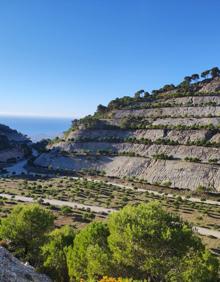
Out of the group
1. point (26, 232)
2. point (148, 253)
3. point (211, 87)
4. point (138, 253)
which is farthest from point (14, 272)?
point (211, 87)

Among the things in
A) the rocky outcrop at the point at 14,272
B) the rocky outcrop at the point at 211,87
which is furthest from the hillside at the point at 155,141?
the rocky outcrop at the point at 14,272

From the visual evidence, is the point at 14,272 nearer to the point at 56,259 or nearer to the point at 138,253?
the point at 56,259

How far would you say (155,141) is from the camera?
126125 millimetres

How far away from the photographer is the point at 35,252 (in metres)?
44.0

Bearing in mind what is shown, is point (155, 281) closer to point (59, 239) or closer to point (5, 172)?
point (59, 239)

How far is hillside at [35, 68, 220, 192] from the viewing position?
354 ft

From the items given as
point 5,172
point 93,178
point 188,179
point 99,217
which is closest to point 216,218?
point 99,217

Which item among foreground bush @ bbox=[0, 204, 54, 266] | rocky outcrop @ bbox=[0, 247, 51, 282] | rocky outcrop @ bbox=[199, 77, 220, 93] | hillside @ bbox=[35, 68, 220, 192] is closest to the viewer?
rocky outcrop @ bbox=[0, 247, 51, 282]

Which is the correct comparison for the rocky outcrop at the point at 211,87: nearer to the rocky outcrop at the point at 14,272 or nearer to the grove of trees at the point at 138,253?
the grove of trees at the point at 138,253

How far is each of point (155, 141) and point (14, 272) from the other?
97706 millimetres

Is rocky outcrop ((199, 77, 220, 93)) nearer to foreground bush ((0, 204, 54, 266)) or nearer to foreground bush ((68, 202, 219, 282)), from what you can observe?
foreground bush ((0, 204, 54, 266))

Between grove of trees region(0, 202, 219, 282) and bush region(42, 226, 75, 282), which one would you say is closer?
grove of trees region(0, 202, 219, 282)

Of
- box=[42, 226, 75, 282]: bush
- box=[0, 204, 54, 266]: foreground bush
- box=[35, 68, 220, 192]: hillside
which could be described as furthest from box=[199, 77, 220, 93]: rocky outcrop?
box=[42, 226, 75, 282]: bush

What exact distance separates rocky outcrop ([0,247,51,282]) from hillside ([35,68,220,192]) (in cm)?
6859
